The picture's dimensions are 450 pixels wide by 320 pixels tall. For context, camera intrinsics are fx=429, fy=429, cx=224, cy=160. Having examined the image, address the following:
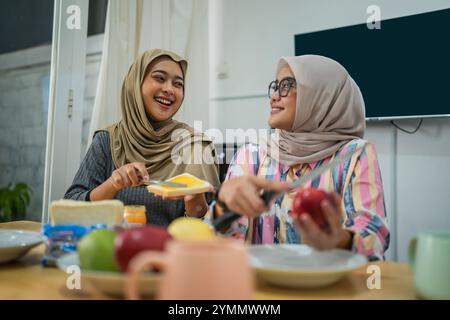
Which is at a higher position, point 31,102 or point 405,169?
point 31,102

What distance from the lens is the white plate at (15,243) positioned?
80 centimetres

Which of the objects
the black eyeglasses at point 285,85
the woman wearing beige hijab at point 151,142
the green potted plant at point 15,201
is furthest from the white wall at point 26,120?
the black eyeglasses at point 285,85

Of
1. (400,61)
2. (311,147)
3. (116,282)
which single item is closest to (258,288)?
(116,282)

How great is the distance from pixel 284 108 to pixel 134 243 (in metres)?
0.88

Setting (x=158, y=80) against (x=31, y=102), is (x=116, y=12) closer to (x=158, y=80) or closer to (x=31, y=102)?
(x=31, y=102)

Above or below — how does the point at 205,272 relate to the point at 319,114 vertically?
below

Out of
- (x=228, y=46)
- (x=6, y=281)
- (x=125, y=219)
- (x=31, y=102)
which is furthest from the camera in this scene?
(x=228, y=46)

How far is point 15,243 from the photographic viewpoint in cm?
90

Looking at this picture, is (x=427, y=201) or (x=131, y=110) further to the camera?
(x=427, y=201)

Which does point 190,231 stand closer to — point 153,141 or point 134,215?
point 134,215

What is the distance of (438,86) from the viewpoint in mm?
2330

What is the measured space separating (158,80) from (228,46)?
5.12ft
